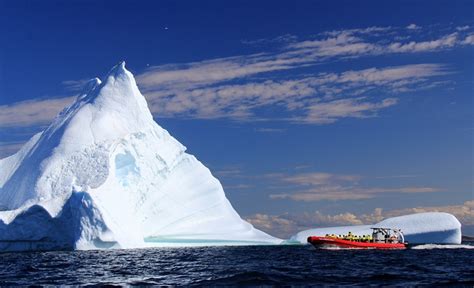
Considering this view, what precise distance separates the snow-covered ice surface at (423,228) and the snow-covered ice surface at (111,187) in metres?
11.7

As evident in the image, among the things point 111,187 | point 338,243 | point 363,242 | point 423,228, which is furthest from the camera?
point 423,228

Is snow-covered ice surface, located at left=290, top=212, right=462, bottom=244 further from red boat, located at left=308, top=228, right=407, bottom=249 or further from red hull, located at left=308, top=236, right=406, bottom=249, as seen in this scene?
red hull, located at left=308, top=236, right=406, bottom=249

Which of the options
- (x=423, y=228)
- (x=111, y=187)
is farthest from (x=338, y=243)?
(x=111, y=187)

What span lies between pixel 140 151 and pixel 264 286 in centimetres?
3448

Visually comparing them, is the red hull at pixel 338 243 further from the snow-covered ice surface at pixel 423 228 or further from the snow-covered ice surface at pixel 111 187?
the snow-covered ice surface at pixel 423 228

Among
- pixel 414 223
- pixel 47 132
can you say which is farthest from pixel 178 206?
pixel 414 223

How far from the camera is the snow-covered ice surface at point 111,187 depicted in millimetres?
46469

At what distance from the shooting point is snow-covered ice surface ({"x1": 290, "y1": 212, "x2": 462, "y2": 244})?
2643 inches

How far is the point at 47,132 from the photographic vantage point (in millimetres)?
58188

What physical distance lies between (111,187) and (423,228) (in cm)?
3619

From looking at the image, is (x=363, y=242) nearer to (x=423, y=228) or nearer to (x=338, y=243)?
(x=338, y=243)

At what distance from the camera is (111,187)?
49.2 meters

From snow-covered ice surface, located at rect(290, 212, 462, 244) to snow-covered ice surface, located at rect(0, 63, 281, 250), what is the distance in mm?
11710

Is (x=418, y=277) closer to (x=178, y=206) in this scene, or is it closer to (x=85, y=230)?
(x=85, y=230)
